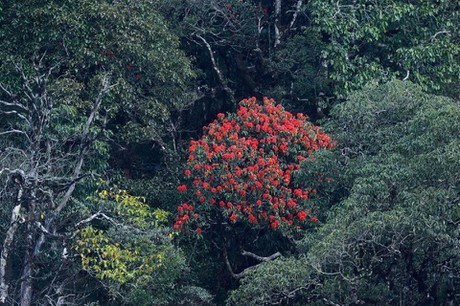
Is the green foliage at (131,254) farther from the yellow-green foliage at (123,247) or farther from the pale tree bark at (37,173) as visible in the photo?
the pale tree bark at (37,173)

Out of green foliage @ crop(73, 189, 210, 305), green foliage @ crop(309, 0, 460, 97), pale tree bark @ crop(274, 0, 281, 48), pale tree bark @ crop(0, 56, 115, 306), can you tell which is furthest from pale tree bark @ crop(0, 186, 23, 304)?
pale tree bark @ crop(274, 0, 281, 48)

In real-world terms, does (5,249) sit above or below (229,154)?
below

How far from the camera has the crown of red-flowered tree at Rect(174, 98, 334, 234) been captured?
14.2m

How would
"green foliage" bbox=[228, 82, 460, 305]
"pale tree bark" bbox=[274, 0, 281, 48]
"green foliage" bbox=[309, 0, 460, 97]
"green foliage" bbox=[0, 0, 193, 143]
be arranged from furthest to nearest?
1. "pale tree bark" bbox=[274, 0, 281, 48]
2. "green foliage" bbox=[309, 0, 460, 97]
3. "green foliage" bbox=[0, 0, 193, 143]
4. "green foliage" bbox=[228, 82, 460, 305]

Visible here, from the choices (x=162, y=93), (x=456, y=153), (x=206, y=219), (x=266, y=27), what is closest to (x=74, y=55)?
→ (x=162, y=93)

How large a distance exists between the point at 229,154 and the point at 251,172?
44cm

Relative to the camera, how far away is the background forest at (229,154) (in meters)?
12.3

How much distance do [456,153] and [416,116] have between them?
1.42 meters

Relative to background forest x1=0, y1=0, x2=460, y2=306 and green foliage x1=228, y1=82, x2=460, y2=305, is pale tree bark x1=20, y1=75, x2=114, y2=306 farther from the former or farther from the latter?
green foliage x1=228, y1=82, x2=460, y2=305

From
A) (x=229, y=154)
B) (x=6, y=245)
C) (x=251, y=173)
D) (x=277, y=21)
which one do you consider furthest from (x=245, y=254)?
(x=277, y=21)

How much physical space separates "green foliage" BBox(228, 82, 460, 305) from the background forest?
1.1 inches

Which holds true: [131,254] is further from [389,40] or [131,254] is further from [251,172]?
[389,40]

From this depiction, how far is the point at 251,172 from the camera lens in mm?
14219

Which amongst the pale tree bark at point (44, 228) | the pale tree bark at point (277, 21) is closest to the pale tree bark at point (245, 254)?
the pale tree bark at point (44, 228)
